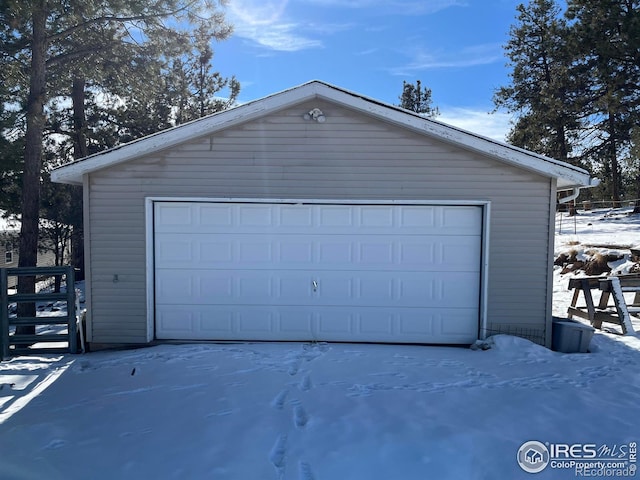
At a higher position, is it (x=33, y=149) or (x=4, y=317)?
(x=33, y=149)

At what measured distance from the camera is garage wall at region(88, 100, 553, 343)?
6.98 m

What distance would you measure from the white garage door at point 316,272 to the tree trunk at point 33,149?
5662 mm

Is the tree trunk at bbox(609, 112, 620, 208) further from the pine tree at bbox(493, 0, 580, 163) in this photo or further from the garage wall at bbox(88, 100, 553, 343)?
the garage wall at bbox(88, 100, 553, 343)

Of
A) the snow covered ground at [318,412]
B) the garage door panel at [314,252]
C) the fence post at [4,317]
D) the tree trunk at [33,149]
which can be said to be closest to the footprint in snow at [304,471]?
the snow covered ground at [318,412]

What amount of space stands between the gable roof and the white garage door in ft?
3.28

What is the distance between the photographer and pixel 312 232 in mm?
7160

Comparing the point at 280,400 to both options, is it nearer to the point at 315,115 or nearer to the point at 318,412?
the point at 318,412

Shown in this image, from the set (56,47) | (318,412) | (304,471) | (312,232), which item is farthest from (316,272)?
(56,47)

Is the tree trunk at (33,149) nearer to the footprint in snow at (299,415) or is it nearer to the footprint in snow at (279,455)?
the footprint in snow at (299,415)

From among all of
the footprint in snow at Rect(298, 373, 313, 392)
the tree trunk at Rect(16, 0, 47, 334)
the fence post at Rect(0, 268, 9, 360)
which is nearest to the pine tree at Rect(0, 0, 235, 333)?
the tree trunk at Rect(16, 0, 47, 334)

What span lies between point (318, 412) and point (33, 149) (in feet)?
33.1

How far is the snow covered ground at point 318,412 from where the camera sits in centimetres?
357

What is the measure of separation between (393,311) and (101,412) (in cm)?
434

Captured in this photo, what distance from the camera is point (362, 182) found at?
7.02m
